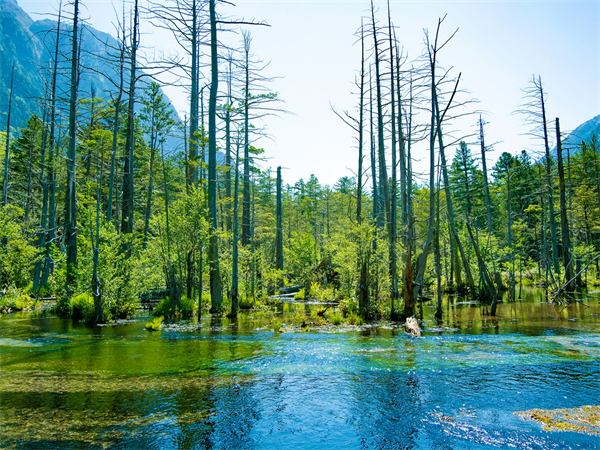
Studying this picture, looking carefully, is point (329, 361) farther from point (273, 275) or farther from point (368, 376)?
point (273, 275)

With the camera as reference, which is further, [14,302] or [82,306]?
[14,302]

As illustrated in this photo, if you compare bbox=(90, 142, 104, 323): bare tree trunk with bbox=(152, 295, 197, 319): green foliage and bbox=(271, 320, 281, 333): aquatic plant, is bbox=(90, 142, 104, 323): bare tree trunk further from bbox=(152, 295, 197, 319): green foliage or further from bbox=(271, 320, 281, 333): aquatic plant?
bbox=(271, 320, 281, 333): aquatic plant

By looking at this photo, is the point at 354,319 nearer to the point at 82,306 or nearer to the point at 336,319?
the point at 336,319

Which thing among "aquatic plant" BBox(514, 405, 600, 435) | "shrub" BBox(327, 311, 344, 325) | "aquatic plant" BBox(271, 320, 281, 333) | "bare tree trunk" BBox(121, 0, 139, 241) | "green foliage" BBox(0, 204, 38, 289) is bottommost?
"aquatic plant" BBox(514, 405, 600, 435)

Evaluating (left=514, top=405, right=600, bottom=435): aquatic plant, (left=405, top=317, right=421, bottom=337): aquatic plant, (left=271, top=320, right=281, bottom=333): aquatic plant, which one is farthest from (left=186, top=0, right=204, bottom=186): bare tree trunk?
(left=514, top=405, right=600, bottom=435): aquatic plant

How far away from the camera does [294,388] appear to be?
6039 millimetres

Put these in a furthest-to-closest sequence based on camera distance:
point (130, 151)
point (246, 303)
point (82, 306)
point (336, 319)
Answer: point (130, 151) → point (246, 303) → point (82, 306) → point (336, 319)

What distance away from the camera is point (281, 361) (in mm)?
7625

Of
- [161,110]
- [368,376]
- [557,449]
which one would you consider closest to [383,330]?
[368,376]

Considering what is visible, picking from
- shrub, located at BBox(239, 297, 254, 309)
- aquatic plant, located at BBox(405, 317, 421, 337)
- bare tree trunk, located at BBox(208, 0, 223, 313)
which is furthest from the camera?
shrub, located at BBox(239, 297, 254, 309)

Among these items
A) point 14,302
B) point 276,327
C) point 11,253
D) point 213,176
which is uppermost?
point 213,176

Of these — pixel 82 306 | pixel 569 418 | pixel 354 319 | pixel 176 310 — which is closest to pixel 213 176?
pixel 176 310

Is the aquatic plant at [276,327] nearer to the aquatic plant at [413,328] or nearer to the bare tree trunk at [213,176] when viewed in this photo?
the aquatic plant at [413,328]

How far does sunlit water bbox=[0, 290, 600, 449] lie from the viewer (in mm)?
4316
